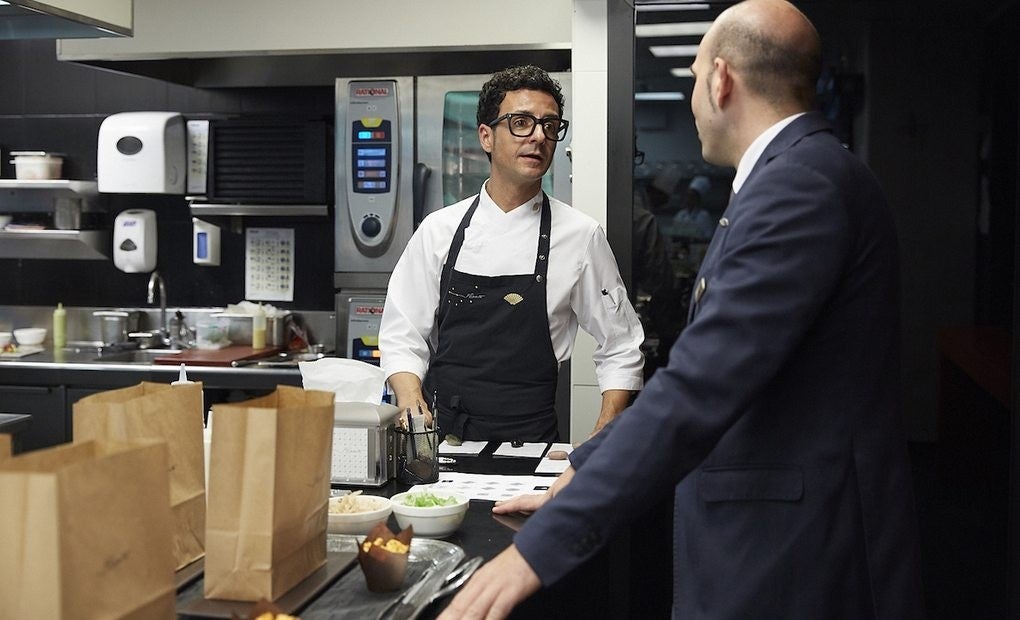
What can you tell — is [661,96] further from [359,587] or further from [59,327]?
[59,327]

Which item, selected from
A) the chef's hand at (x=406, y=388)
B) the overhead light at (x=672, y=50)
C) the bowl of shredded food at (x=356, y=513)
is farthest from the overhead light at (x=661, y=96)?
the bowl of shredded food at (x=356, y=513)

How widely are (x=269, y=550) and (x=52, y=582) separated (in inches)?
16.4

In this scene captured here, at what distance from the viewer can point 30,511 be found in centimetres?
111

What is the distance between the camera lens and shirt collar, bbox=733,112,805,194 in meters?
1.71

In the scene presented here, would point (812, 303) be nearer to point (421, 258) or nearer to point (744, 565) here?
point (744, 565)

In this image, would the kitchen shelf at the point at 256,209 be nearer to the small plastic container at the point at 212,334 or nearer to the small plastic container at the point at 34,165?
the small plastic container at the point at 212,334

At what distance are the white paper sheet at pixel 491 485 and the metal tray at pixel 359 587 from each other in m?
0.34

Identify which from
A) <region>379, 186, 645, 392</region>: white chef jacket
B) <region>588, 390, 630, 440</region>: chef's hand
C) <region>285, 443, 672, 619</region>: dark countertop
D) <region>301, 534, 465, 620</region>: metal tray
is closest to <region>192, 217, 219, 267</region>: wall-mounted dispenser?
<region>379, 186, 645, 392</region>: white chef jacket

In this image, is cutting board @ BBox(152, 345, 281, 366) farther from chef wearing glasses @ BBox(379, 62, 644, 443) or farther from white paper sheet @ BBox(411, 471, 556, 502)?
white paper sheet @ BBox(411, 471, 556, 502)

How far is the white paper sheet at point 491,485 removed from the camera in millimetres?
2262

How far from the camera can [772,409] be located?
64.0 inches

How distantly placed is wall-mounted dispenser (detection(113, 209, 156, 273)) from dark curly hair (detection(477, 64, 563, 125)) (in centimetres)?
257

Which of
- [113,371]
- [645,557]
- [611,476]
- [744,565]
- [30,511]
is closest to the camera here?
[30,511]

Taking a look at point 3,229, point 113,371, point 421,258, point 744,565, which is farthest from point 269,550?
point 3,229
